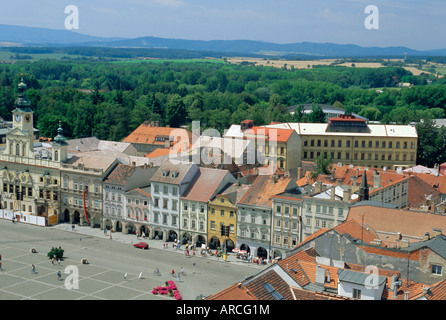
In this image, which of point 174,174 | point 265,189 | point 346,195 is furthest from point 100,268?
point 346,195

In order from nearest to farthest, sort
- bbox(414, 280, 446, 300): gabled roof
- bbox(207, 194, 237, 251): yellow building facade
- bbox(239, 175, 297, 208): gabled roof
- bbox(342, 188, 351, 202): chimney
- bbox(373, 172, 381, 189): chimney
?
bbox(414, 280, 446, 300): gabled roof, bbox(342, 188, 351, 202): chimney, bbox(239, 175, 297, 208): gabled roof, bbox(207, 194, 237, 251): yellow building facade, bbox(373, 172, 381, 189): chimney

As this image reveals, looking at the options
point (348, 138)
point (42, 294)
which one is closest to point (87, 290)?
point (42, 294)

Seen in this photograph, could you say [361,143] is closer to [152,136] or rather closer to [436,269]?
[152,136]

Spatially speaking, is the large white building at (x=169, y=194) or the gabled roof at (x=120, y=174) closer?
the large white building at (x=169, y=194)

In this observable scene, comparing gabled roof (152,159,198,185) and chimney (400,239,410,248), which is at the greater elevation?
gabled roof (152,159,198,185)

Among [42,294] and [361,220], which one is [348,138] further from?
[42,294]

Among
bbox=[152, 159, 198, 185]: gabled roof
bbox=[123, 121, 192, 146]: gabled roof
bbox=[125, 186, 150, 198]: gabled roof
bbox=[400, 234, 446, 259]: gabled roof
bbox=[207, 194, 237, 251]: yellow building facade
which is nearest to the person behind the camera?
bbox=[400, 234, 446, 259]: gabled roof

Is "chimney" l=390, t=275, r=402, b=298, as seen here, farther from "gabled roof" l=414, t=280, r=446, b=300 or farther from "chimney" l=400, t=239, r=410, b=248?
"chimney" l=400, t=239, r=410, b=248

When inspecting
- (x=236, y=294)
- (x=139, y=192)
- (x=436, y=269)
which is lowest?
(x=139, y=192)

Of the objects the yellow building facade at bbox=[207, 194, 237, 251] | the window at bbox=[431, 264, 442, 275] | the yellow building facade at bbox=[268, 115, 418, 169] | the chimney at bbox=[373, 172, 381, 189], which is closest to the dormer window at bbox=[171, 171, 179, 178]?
the yellow building facade at bbox=[207, 194, 237, 251]

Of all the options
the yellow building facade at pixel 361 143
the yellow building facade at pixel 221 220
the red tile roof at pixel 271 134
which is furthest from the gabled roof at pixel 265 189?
the yellow building facade at pixel 361 143

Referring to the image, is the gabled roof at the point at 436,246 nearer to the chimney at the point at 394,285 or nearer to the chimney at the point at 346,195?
the chimney at the point at 394,285
